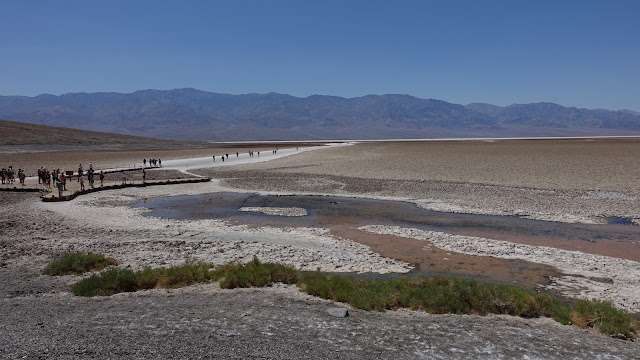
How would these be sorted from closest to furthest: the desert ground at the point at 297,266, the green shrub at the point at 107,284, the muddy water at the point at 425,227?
the desert ground at the point at 297,266 → the green shrub at the point at 107,284 → the muddy water at the point at 425,227

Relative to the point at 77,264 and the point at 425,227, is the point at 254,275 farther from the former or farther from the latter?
the point at 425,227

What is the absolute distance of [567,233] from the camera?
18.6 meters

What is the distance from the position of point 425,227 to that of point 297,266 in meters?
8.29

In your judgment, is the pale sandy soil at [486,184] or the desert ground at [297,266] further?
the pale sandy soil at [486,184]

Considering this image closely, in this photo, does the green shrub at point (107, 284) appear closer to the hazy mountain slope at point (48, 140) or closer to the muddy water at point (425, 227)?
the muddy water at point (425, 227)

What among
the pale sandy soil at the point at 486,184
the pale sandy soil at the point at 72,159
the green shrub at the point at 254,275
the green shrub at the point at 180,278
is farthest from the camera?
the pale sandy soil at the point at 72,159

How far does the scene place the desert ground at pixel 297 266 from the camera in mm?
8234

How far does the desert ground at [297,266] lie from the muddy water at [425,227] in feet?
0.54

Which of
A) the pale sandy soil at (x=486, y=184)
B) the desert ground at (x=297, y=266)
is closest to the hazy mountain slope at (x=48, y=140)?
the pale sandy soil at (x=486, y=184)

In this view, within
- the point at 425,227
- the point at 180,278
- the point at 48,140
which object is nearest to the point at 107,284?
the point at 180,278

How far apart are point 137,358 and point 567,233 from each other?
58.8 ft

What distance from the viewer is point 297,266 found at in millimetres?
14203

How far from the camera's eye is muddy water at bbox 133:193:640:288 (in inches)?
558

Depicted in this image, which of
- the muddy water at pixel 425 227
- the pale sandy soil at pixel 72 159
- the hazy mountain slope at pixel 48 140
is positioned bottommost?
the muddy water at pixel 425 227
